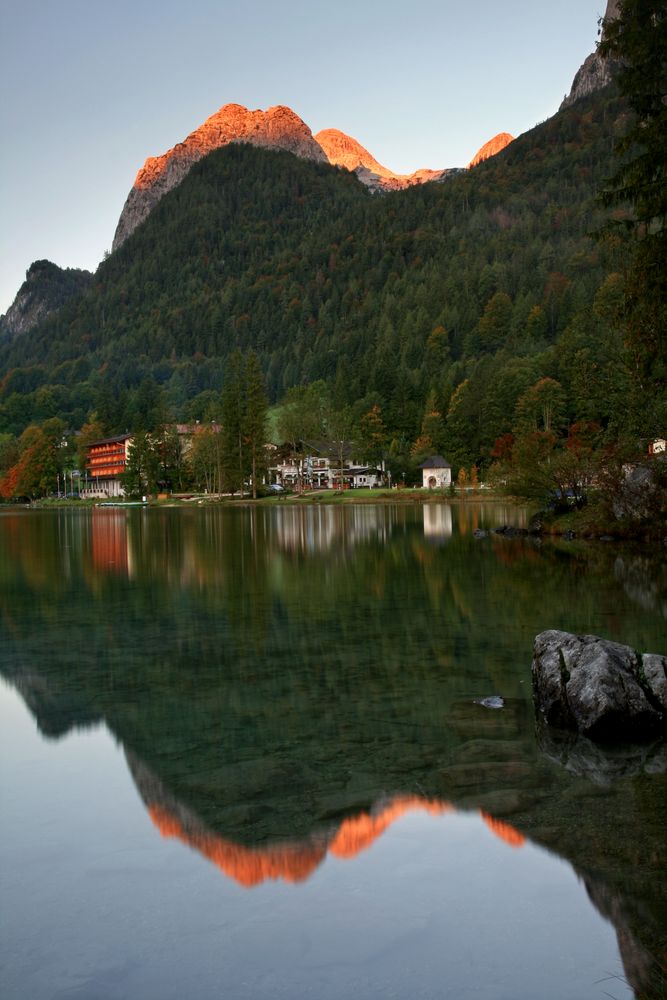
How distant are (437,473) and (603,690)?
4818 inches

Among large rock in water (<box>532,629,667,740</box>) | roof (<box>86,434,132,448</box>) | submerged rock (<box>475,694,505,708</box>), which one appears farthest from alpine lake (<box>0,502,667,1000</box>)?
roof (<box>86,434,132,448</box>)

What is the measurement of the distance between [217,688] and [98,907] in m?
6.34

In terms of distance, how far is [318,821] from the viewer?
24.2ft

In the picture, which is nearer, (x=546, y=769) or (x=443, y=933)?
(x=443, y=933)

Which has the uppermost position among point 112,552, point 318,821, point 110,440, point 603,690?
point 110,440

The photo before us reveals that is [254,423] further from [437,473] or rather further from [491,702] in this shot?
[491,702]

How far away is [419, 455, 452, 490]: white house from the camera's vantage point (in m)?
131

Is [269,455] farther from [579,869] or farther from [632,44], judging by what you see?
[579,869]

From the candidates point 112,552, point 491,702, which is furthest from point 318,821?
point 112,552

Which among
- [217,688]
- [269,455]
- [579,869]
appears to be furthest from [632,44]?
[269,455]

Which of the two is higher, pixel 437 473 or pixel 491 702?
pixel 437 473

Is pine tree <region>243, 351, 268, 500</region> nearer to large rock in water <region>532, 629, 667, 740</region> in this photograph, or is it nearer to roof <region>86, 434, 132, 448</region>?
roof <region>86, 434, 132, 448</region>

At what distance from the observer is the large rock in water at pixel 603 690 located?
9719mm

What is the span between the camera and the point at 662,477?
109ft
